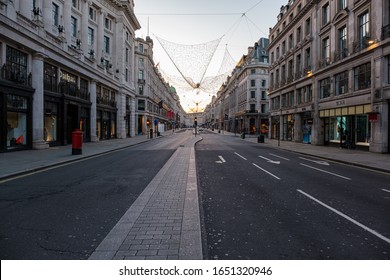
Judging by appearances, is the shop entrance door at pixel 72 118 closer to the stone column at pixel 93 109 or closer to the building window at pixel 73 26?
the stone column at pixel 93 109

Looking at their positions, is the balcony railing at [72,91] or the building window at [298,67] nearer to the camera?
the balcony railing at [72,91]

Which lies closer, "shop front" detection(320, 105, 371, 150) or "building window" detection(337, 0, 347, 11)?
"shop front" detection(320, 105, 371, 150)

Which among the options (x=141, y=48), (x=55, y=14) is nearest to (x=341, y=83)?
(x=55, y=14)

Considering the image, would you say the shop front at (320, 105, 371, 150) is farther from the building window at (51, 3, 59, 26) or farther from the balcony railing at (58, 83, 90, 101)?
the building window at (51, 3, 59, 26)

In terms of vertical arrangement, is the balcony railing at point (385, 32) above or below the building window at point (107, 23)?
below

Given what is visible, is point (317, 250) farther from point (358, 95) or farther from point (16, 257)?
point (358, 95)

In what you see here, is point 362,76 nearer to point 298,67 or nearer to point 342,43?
point 342,43

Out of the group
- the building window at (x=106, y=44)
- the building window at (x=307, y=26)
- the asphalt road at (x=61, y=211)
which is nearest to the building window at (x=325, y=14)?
the building window at (x=307, y=26)

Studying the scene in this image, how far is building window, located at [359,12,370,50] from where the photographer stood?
835 inches

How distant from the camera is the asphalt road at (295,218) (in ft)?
12.2

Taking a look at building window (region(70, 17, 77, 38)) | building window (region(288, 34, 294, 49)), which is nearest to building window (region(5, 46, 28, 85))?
building window (region(70, 17, 77, 38))

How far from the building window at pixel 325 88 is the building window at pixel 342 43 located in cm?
324

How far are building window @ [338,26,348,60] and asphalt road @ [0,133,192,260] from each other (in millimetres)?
24101

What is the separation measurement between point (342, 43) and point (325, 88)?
494 cm
